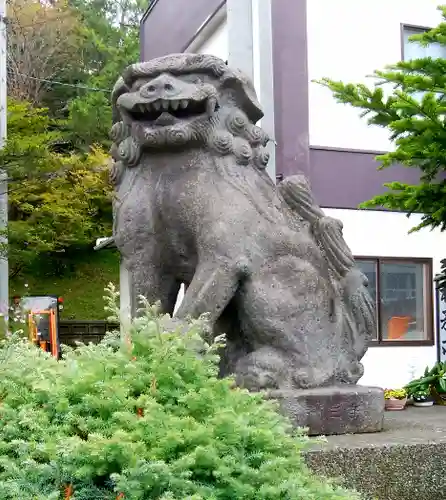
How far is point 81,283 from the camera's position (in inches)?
861

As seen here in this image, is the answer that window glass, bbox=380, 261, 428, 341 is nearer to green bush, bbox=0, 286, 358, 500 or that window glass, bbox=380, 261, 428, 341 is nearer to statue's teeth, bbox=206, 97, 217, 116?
statue's teeth, bbox=206, 97, 217, 116

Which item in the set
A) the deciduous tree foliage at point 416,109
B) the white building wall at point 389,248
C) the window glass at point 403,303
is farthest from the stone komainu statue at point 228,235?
the window glass at point 403,303

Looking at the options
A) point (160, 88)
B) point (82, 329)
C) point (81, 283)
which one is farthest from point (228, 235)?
point (81, 283)

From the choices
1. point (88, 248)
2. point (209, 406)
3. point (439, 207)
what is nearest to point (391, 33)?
point (439, 207)

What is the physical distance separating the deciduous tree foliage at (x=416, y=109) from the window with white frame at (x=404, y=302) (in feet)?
9.27

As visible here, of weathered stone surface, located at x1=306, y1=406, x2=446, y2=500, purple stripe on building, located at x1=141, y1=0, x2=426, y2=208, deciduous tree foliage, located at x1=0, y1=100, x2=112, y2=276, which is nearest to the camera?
weathered stone surface, located at x1=306, y1=406, x2=446, y2=500

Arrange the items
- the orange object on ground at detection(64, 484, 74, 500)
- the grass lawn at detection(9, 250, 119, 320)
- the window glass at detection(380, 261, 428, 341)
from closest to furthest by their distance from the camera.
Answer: the orange object on ground at detection(64, 484, 74, 500) → the window glass at detection(380, 261, 428, 341) → the grass lawn at detection(9, 250, 119, 320)

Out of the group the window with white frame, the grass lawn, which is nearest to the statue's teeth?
the window with white frame

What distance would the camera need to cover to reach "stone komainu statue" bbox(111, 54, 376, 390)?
2953mm

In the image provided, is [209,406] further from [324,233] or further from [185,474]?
[324,233]

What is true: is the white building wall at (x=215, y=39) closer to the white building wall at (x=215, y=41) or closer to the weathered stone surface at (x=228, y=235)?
the white building wall at (x=215, y=41)

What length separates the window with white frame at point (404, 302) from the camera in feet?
29.5

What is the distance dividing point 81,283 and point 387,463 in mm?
19858

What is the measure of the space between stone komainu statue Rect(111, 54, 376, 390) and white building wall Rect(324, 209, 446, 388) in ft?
18.0
